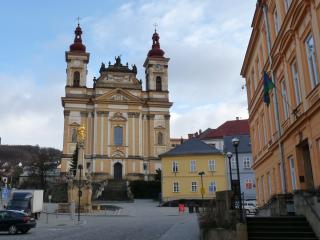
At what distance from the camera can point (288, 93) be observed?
60.3 ft

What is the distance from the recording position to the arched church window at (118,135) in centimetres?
7562

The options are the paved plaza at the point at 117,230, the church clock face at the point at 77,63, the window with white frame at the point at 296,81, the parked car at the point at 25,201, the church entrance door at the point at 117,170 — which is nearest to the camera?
the window with white frame at the point at 296,81

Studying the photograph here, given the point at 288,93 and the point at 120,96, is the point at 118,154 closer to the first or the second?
the point at 120,96

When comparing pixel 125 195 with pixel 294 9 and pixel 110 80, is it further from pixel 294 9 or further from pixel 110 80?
pixel 294 9

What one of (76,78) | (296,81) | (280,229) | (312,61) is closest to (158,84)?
(76,78)

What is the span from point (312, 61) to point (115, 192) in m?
50.8

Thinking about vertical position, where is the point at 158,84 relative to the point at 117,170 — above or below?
above

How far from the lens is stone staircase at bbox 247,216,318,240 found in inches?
500

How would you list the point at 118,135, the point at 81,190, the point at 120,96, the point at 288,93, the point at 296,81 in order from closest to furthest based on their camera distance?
the point at 296,81, the point at 288,93, the point at 81,190, the point at 118,135, the point at 120,96

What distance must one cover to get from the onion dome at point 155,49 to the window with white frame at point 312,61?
230 feet

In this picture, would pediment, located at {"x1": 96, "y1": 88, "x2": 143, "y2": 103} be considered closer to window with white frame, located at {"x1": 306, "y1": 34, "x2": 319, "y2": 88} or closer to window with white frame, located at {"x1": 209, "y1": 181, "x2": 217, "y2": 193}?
window with white frame, located at {"x1": 209, "y1": 181, "x2": 217, "y2": 193}

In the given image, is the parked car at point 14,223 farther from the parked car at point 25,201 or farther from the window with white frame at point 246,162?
the window with white frame at point 246,162

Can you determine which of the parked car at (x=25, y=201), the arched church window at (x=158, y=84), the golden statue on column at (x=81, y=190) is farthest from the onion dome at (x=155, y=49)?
the parked car at (x=25, y=201)

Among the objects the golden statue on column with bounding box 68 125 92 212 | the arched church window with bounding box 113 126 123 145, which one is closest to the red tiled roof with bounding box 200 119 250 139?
the arched church window with bounding box 113 126 123 145
